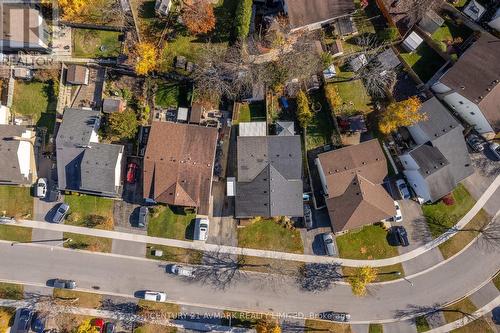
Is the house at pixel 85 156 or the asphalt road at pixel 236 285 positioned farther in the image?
the asphalt road at pixel 236 285

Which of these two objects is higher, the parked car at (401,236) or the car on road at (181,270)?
the parked car at (401,236)

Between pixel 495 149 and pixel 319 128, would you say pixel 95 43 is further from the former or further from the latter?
pixel 495 149

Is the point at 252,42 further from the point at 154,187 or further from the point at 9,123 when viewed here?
the point at 9,123

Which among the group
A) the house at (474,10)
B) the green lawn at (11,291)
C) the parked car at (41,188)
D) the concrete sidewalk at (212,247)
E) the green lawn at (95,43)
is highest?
the house at (474,10)

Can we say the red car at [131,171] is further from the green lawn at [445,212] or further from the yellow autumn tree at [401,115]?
the green lawn at [445,212]

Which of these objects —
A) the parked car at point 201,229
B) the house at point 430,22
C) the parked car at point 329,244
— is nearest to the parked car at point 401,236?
the parked car at point 329,244

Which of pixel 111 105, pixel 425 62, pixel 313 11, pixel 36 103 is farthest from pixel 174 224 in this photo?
pixel 425 62

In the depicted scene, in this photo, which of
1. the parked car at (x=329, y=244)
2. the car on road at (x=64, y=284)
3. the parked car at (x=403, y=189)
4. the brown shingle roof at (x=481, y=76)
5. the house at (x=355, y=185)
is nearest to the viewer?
the house at (x=355, y=185)
